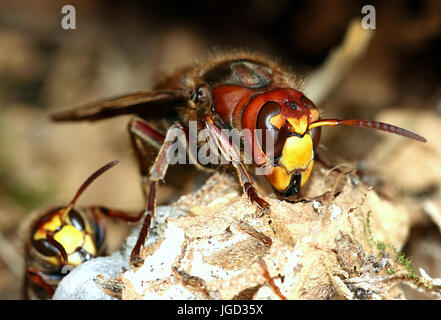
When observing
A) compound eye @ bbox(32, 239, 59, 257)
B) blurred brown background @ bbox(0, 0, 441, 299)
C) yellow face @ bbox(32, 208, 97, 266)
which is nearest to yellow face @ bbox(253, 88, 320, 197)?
yellow face @ bbox(32, 208, 97, 266)

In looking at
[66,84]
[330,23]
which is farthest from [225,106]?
[66,84]

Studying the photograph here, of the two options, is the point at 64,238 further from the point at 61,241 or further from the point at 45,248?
the point at 45,248

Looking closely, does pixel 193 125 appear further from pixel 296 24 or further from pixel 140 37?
pixel 140 37

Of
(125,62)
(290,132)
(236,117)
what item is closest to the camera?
(290,132)

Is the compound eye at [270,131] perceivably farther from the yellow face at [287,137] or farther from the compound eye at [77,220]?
the compound eye at [77,220]

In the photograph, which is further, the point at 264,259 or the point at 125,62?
the point at 125,62

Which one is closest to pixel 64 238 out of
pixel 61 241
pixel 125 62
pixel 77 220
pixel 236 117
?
pixel 61 241

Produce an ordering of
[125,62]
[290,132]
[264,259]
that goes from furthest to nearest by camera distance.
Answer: [125,62] → [290,132] → [264,259]

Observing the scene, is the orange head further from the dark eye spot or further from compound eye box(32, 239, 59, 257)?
compound eye box(32, 239, 59, 257)
